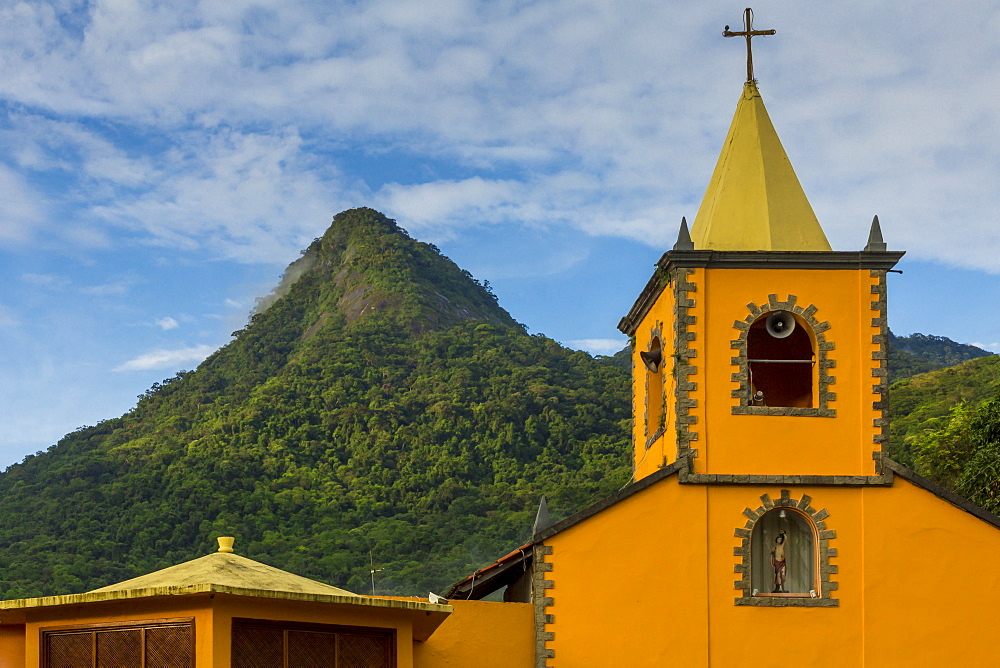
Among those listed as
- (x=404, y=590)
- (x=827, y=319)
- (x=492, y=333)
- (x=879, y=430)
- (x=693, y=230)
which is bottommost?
(x=404, y=590)

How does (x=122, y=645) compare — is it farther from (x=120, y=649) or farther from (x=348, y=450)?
(x=348, y=450)

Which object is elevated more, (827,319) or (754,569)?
(827,319)

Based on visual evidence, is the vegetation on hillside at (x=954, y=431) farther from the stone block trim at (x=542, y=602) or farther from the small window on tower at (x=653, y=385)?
the stone block trim at (x=542, y=602)

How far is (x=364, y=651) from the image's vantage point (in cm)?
1961

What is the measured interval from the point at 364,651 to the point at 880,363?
32.1 feet

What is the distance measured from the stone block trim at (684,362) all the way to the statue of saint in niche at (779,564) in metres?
1.97

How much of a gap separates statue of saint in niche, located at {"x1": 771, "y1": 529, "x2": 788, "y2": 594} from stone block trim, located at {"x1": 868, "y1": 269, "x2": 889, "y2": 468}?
6.49 ft

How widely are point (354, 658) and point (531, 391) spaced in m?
44.4

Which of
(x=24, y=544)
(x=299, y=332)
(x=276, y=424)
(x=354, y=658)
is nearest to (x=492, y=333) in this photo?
(x=299, y=332)

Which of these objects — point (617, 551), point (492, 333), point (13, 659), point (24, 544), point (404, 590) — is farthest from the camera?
point (492, 333)

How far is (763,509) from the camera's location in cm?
2336

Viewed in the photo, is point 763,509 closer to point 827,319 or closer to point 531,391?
point 827,319

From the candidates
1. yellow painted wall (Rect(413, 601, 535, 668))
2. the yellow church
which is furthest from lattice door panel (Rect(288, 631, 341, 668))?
yellow painted wall (Rect(413, 601, 535, 668))

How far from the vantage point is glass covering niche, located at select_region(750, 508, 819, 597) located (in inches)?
920
